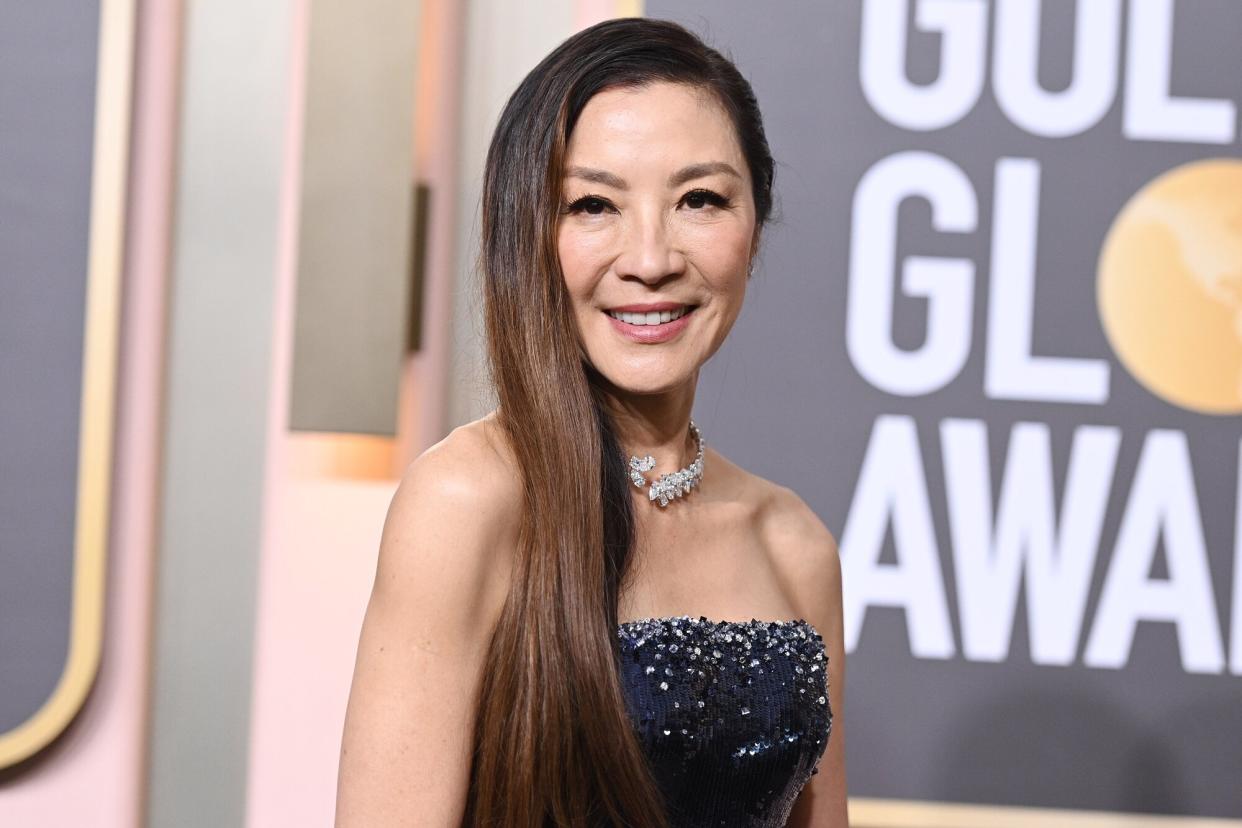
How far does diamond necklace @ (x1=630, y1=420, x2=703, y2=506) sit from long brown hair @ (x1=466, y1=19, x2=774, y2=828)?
44 mm

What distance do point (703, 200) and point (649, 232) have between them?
0.09 m

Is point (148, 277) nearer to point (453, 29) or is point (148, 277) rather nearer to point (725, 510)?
point (453, 29)

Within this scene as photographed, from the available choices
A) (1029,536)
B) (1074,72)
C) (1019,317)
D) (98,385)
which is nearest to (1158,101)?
(1074,72)

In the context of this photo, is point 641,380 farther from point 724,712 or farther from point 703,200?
point 724,712

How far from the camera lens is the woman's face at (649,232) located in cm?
130

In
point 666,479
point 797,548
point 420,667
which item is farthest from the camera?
point 797,548

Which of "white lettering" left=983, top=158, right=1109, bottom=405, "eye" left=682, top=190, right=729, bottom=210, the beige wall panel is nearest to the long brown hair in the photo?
"eye" left=682, top=190, right=729, bottom=210

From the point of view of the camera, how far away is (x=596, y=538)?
125 cm

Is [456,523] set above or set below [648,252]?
below

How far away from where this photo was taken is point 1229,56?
2.19m

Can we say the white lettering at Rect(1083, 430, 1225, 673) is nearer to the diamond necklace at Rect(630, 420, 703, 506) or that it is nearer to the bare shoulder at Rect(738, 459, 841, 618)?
the bare shoulder at Rect(738, 459, 841, 618)

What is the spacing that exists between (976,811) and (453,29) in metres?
1.44

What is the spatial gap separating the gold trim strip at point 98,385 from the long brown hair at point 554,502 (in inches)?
40.0

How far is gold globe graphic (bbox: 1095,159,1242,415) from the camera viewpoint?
2178 mm
